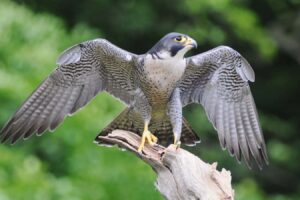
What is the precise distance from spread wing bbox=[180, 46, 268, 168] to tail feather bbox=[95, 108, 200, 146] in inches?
10.0

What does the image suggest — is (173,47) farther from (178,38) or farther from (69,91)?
(69,91)

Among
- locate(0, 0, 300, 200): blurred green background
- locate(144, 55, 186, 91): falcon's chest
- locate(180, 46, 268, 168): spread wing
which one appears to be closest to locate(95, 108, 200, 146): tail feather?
locate(180, 46, 268, 168): spread wing

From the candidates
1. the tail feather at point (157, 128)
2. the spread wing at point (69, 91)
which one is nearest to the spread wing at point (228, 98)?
the tail feather at point (157, 128)

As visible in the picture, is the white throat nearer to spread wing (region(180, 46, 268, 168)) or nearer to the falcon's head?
the falcon's head

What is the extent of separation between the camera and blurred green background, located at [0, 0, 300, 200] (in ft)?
31.6

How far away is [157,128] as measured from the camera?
8055 mm

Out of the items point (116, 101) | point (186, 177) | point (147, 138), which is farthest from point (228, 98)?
point (116, 101)

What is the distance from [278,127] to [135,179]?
549 cm

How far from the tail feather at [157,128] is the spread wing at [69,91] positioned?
0.45 ft

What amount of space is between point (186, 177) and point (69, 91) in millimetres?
1599

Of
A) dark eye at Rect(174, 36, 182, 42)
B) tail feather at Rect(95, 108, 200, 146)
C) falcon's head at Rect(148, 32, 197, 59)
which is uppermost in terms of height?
dark eye at Rect(174, 36, 182, 42)

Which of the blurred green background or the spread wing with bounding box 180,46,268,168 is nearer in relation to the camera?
the spread wing with bounding box 180,46,268,168

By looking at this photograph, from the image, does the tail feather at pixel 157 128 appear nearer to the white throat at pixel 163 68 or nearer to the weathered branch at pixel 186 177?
the white throat at pixel 163 68

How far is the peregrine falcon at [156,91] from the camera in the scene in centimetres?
774
